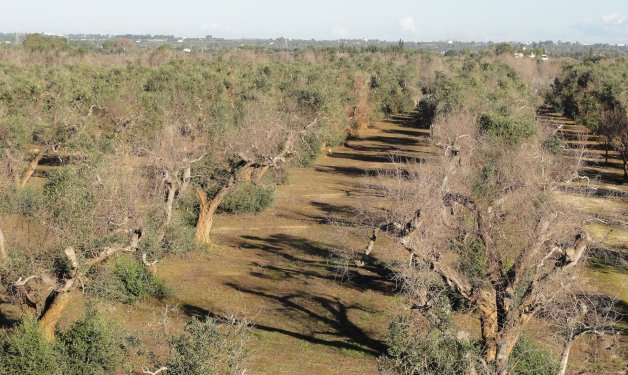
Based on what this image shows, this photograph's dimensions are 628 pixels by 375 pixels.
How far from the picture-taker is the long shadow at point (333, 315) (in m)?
26.1

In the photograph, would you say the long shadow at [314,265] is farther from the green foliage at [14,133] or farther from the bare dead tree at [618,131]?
the bare dead tree at [618,131]

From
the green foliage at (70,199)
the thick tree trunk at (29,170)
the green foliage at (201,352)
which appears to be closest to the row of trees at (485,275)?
the green foliage at (201,352)

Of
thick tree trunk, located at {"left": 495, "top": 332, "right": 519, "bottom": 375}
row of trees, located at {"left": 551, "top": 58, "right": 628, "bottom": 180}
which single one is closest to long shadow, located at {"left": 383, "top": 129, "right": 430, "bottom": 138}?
row of trees, located at {"left": 551, "top": 58, "right": 628, "bottom": 180}

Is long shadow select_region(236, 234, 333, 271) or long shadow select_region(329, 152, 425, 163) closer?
long shadow select_region(236, 234, 333, 271)

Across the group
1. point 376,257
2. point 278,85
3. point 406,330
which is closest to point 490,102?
point 278,85

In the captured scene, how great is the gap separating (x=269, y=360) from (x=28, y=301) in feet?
26.8

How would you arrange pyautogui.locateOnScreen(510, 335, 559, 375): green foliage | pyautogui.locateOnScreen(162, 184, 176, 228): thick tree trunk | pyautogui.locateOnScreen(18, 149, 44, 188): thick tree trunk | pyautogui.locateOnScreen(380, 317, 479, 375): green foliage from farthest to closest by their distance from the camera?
pyautogui.locateOnScreen(18, 149, 44, 188): thick tree trunk
pyautogui.locateOnScreen(162, 184, 176, 228): thick tree trunk
pyautogui.locateOnScreen(510, 335, 559, 375): green foliage
pyautogui.locateOnScreen(380, 317, 479, 375): green foliage

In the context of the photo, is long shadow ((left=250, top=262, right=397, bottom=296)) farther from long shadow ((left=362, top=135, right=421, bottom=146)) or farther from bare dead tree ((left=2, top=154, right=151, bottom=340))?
long shadow ((left=362, top=135, right=421, bottom=146))

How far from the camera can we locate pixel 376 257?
123ft

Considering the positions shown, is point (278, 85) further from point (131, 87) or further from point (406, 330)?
point (406, 330)

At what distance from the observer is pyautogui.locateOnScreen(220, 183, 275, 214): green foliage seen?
4631 centimetres

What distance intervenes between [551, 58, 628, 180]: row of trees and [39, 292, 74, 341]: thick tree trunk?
5232 centimetres

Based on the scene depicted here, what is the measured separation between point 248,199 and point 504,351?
29629 millimetres

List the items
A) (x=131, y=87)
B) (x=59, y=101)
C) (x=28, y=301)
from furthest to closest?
(x=131, y=87) < (x=59, y=101) < (x=28, y=301)
